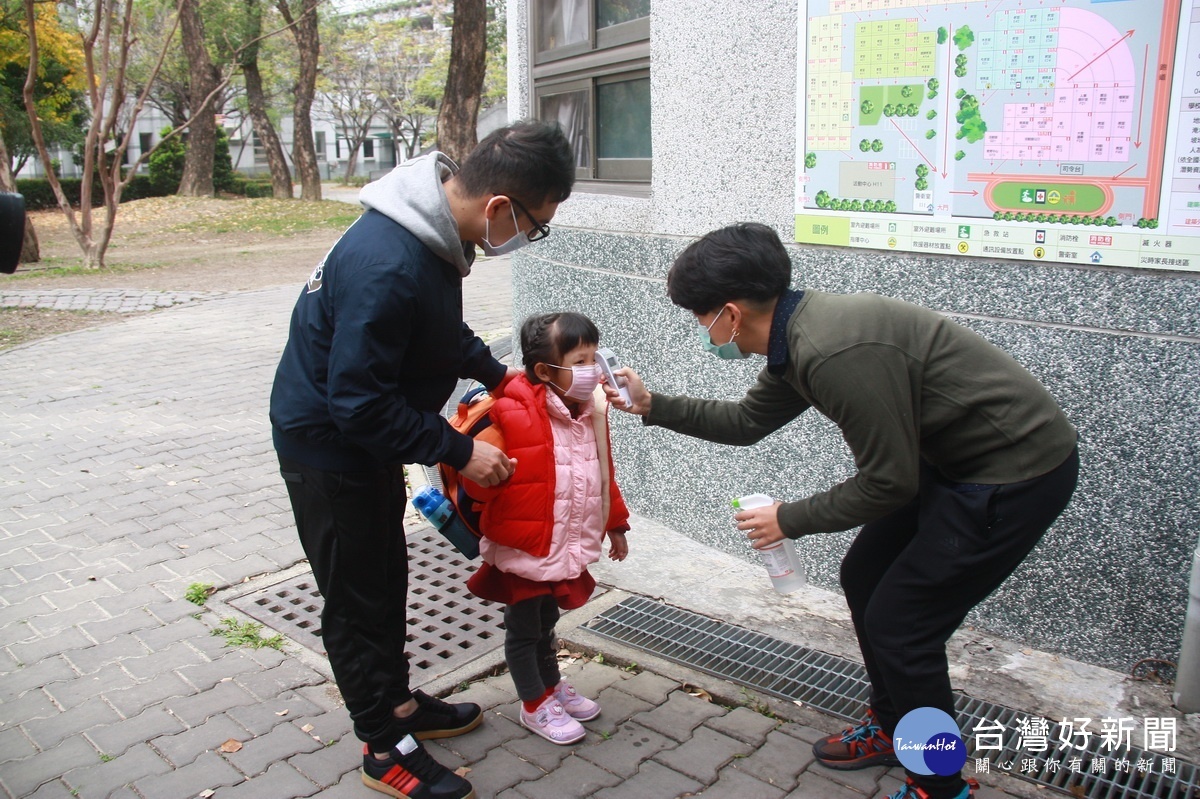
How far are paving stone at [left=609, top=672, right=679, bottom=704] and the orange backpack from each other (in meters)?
0.83

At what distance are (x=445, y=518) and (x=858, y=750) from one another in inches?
53.7

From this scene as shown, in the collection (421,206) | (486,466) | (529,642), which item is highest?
(421,206)

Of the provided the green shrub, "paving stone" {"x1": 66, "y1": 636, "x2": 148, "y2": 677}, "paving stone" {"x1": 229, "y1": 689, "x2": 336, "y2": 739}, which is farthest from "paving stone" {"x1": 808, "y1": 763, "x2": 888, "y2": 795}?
the green shrub

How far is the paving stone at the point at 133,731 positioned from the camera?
3092 mm

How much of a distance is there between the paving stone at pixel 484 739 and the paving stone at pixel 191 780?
2.04 ft

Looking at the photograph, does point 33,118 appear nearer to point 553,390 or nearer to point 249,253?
point 249,253

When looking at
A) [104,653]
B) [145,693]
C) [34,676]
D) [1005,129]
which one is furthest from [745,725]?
[34,676]

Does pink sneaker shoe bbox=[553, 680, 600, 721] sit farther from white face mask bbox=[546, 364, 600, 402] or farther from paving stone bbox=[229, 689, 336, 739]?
white face mask bbox=[546, 364, 600, 402]

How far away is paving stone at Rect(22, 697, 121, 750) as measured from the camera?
124 inches

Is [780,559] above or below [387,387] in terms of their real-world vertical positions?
below

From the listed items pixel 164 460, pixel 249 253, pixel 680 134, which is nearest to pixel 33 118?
pixel 249 253

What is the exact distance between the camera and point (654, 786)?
2867 mm

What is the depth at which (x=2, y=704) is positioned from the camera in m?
3.37

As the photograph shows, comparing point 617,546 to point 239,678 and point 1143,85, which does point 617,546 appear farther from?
point 1143,85
